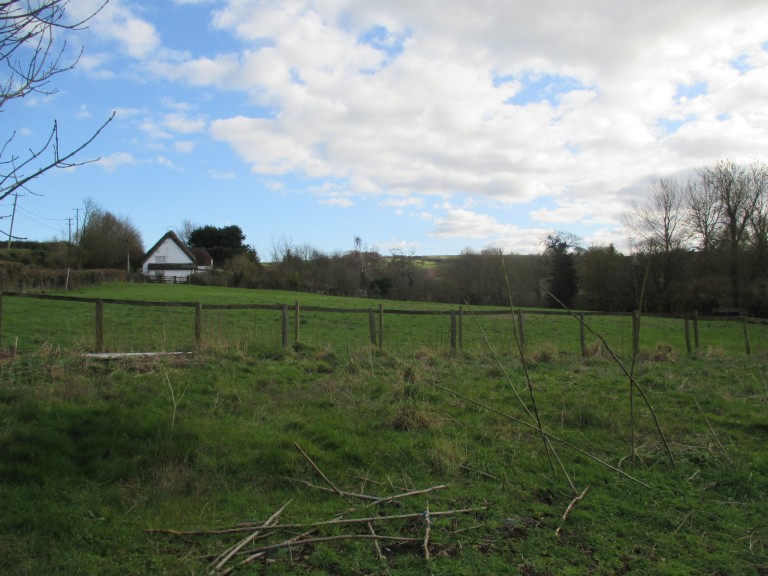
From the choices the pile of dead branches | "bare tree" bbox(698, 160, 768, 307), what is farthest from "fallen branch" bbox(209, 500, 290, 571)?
"bare tree" bbox(698, 160, 768, 307)

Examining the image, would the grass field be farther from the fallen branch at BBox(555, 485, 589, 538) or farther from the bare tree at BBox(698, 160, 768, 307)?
the bare tree at BBox(698, 160, 768, 307)

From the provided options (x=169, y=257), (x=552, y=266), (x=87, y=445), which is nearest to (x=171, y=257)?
(x=169, y=257)

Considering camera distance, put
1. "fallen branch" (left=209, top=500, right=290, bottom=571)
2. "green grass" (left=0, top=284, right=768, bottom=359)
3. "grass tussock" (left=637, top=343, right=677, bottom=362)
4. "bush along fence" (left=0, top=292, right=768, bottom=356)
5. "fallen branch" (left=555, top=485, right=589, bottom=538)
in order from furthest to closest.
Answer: "grass tussock" (left=637, top=343, right=677, bottom=362)
"green grass" (left=0, top=284, right=768, bottom=359)
"bush along fence" (left=0, top=292, right=768, bottom=356)
"fallen branch" (left=555, top=485, right=589, bottom=538)
"fallen branch" (left=209, top=500, right=290, bottom=571)

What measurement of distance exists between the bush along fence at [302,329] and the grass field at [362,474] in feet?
8.79

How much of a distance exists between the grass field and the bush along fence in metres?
2.68

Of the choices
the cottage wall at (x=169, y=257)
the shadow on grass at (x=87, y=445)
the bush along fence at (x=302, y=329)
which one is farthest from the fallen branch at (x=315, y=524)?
the cottage wall at (x=169, y=257)

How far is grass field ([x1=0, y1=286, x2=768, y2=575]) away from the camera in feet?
11.3

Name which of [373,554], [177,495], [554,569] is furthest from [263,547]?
[554,569]

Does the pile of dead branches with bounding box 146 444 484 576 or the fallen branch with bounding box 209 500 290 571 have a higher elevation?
the fallen branch with bounding box 209 500 290 571

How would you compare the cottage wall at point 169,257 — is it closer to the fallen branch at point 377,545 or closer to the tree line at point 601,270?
the tree line at point 601,270

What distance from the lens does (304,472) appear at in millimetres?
4879

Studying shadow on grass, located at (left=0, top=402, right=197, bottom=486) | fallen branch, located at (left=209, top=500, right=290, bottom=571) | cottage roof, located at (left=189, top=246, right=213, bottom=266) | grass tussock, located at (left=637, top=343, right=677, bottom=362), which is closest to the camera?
fallen branch, located at (left=209, top=500, right=290, bottom=571)

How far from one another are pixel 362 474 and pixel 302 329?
15754 millimetres

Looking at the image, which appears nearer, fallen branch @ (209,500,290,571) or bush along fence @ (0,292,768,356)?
fallen branch @ (209,500,290,571)
